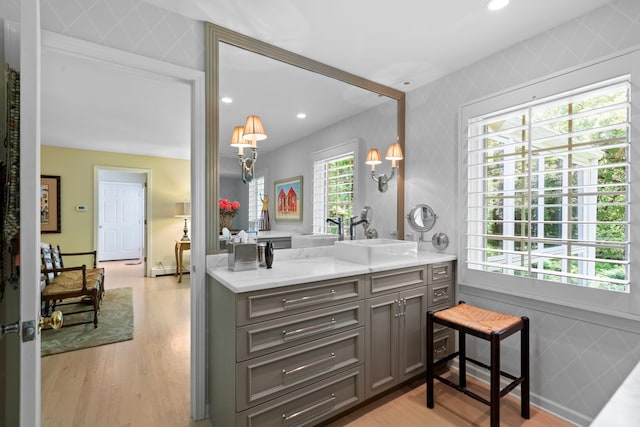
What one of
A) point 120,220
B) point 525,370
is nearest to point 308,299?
point 525,370

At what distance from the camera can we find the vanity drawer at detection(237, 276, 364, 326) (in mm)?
1540

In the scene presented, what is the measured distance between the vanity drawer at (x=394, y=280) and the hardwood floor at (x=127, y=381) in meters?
1.40

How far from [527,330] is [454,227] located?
0.89 meters

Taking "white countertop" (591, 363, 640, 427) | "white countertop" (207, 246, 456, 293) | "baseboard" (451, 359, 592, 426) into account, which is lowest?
"baseboard" (451, 359, 592, 426)

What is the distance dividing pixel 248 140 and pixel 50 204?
519cm

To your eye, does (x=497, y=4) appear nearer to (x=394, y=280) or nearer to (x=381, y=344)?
(x=394, y=280)

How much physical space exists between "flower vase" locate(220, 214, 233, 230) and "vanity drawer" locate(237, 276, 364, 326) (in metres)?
0.62

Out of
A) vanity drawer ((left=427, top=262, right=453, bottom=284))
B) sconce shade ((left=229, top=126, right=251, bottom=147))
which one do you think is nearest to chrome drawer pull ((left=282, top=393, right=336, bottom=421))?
vanity drawer ((left=427, top=262, right=453, bottom=284))

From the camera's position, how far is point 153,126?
3.82 meters

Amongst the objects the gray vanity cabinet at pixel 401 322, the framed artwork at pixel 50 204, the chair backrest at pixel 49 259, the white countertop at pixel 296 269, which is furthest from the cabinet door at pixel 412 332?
the framed artwork at pixel 50 204

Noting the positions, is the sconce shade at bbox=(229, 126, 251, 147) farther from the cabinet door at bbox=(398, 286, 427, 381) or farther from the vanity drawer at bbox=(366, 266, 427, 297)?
the cabinet door at bbox=(398, 286, 427, 381)

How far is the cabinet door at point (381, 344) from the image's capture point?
1.98 meters

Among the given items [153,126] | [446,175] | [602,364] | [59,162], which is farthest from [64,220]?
[602,364]

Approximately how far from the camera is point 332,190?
267 cm
